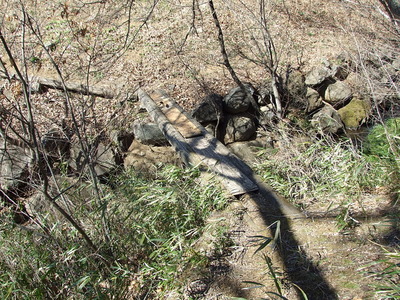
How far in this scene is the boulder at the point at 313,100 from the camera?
30.3ft

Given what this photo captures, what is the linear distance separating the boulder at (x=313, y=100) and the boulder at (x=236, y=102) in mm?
1567

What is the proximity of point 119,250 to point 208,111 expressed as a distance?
5.45 meters

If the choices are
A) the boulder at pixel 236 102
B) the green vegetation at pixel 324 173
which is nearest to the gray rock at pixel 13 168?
the green vegetation at pixel 324 173

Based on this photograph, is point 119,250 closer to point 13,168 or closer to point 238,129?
point 13,168

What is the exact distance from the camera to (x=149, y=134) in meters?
7.93

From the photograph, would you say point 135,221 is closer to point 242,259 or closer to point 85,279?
point 85,279

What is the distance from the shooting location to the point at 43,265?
318 cm

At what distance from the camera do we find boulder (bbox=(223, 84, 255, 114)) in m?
8.68

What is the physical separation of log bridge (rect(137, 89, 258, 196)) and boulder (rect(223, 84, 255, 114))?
1.92 meters

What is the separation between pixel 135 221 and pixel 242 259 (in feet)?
3.57

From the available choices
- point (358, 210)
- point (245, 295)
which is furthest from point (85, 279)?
point (358, 210)

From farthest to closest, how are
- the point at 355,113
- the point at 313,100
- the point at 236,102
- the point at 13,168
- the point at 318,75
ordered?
the point at 318,75
the point at 313,100
the point at 355,113
the point at 236,102
the point at 13,168

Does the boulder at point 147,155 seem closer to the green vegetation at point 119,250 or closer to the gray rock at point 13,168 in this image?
the gray rock at point 13,168

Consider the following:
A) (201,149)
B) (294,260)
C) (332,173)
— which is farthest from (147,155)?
(294,260)
